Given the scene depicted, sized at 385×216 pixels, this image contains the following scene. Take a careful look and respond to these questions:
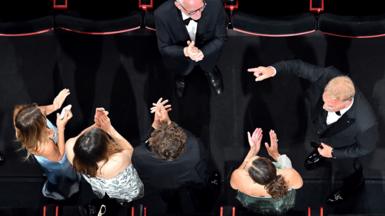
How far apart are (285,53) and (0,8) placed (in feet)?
8.27

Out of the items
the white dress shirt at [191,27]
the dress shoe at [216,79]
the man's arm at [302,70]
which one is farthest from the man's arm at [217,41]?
the dress shoe at [216,79]

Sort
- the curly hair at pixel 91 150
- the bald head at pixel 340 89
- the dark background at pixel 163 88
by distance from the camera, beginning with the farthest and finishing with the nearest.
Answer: the dark background at pixel 163 88
the bald head at pixel 340 89
the curly hair at pixel 91 150

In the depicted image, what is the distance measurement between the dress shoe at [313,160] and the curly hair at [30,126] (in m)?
2.28

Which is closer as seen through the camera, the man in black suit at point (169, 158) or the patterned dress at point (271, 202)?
the man in black suit at point (169, 158)

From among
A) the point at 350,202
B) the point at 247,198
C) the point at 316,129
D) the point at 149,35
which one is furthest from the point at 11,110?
the point at 350,202

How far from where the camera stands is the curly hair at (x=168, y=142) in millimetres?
3893

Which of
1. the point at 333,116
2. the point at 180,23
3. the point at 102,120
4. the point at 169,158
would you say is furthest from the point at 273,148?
the point at 102,120

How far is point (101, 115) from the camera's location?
448 cm

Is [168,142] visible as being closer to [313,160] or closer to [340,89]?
[340,89]

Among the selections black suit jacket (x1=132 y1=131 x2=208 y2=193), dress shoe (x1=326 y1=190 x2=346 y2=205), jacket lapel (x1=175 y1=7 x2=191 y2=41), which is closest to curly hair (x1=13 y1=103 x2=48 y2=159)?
black suit jacket (x1=132 y1=131 x2=208 y2=193)

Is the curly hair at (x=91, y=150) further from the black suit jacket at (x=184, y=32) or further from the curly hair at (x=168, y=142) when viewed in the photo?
the black suit jacket at (x=184, y=32)

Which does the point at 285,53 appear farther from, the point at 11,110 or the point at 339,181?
the point at 11,110

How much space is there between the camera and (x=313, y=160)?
506 cm

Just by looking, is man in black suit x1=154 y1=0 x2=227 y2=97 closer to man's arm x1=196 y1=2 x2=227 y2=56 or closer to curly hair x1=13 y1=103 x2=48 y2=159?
man's arm x1=196 y1=2 x2=227 y2=56
